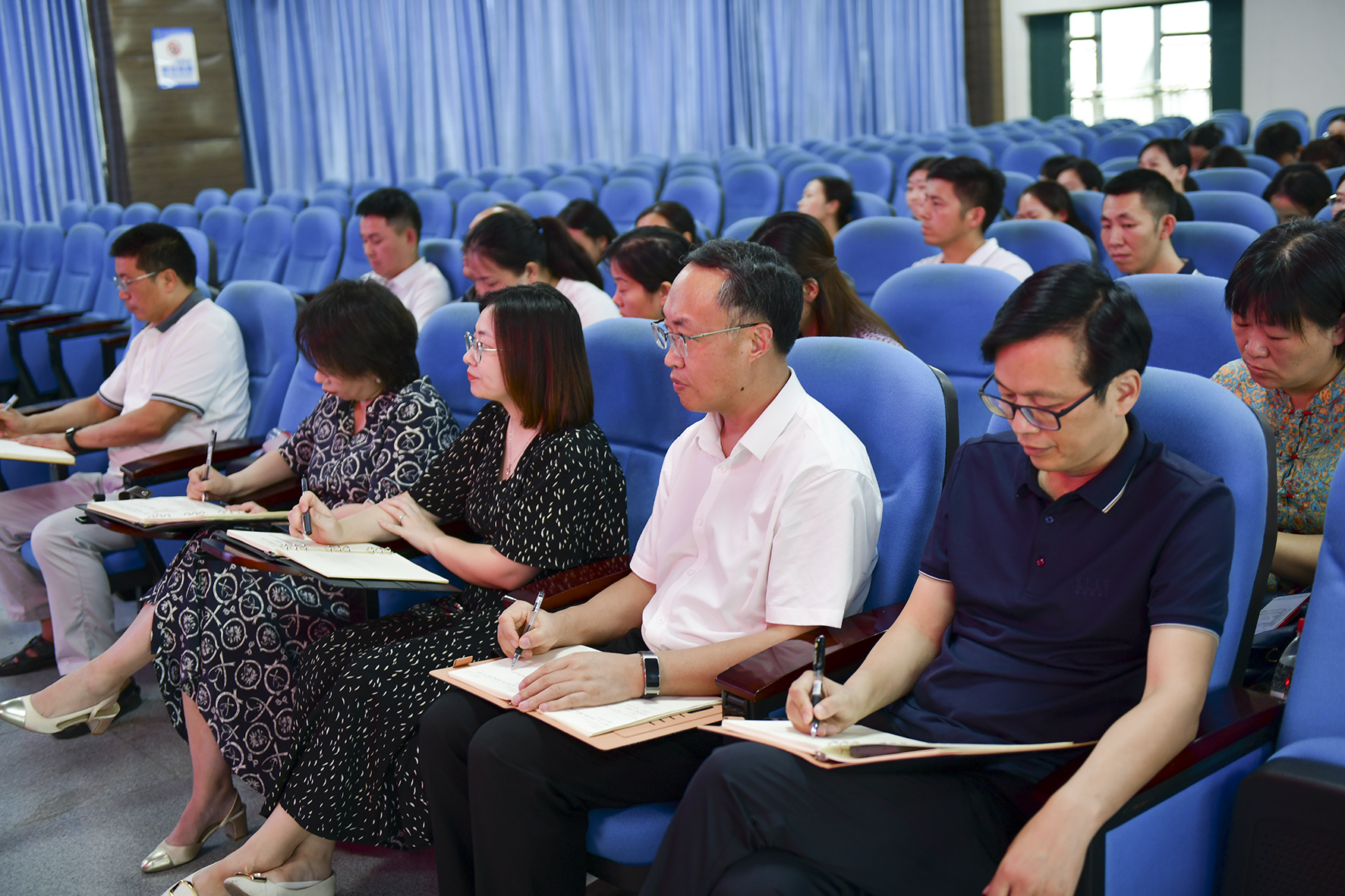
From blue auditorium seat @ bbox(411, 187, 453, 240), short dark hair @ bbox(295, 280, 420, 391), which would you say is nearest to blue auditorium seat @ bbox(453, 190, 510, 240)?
blue auditorium seat @ bbox(411, 187, 453, 240)

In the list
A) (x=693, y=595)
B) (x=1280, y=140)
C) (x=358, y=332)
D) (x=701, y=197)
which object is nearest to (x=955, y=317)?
(x=693, y=595)

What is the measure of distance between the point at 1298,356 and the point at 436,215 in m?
6.09

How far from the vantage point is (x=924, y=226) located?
4.03 meters

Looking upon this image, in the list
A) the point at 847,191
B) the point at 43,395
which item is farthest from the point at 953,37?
the point at 43,395

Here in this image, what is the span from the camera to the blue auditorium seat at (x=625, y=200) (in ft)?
25.0

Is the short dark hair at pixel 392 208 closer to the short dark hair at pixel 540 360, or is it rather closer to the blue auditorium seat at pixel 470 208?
the blue auditorium seat at pixel 470 208

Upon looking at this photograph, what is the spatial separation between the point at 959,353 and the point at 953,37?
1381 cm

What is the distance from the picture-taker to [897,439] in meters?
1.89

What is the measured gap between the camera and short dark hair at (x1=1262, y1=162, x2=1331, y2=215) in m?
4.73

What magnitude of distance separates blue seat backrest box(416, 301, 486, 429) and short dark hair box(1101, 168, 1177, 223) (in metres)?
2.08

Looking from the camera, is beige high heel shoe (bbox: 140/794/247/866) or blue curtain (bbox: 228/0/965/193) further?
blue curtain (bbox: 228/0/965/193)

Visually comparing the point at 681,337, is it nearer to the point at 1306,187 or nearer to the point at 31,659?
the point at 31,659

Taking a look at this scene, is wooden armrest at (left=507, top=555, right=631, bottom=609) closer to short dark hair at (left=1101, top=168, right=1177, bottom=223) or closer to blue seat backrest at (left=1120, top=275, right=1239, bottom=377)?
blue seat backrest at (left=1120, top=275, right=1239, bottom=377)

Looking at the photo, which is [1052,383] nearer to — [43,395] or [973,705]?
[973,705]
